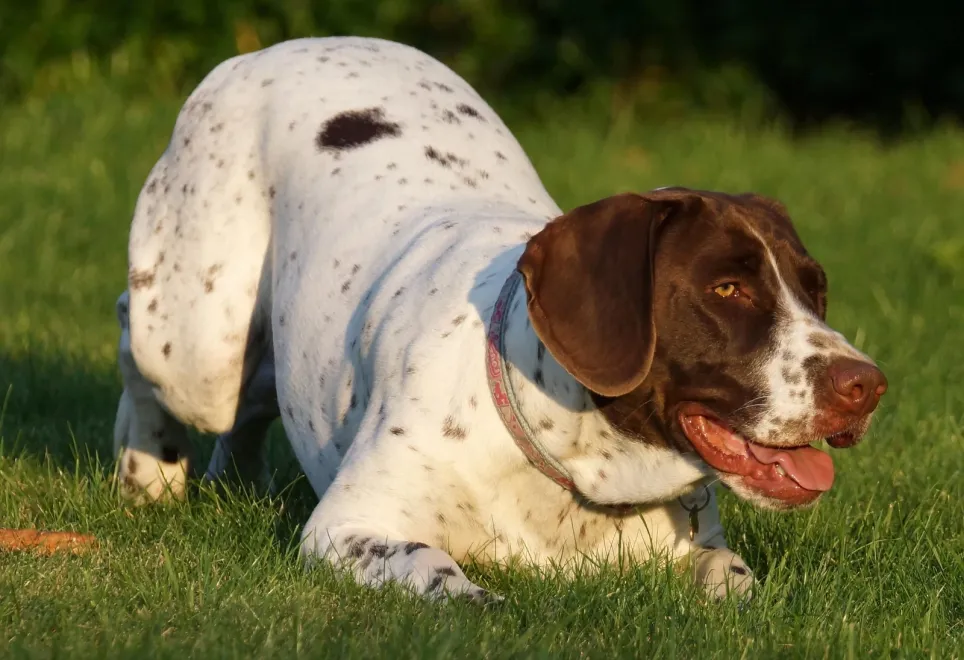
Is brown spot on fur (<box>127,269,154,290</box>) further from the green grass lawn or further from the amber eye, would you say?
the amber eye

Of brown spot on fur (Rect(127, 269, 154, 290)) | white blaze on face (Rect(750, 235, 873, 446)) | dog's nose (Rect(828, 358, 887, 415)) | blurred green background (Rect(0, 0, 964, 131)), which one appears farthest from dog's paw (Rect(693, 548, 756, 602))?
blurred green background (Rect(0, 0, 964, 131))

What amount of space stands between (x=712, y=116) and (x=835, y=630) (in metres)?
11.6

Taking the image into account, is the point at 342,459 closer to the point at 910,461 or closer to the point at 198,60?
the point at 910,461

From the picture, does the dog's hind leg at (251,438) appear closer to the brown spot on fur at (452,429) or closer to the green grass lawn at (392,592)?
the green grass lawn at (392,592)

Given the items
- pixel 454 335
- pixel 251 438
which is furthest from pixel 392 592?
pixel 251 438

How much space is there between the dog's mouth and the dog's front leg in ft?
1.99

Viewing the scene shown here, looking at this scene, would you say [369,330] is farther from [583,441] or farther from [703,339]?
[703,339]

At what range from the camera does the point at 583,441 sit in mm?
3926

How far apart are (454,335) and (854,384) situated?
1042 millimetres

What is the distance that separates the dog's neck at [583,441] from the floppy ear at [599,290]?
0.17 meters

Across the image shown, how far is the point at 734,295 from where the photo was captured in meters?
3.76

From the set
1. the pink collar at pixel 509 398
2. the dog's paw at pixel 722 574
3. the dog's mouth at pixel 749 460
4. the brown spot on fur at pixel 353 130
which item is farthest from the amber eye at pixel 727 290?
the brown spot on fur at pixel 353 130

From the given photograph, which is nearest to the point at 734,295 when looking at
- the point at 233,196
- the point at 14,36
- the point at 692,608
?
the point at 692,608

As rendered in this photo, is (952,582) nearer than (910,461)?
Yes
